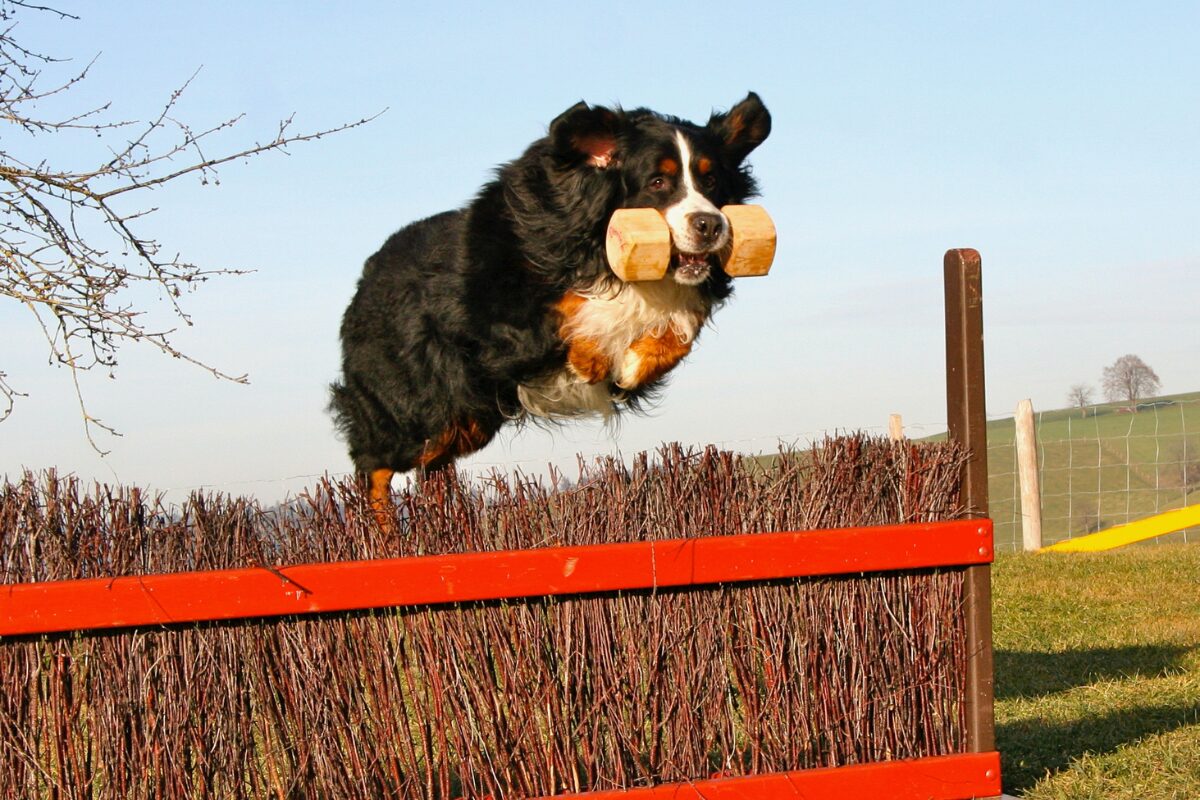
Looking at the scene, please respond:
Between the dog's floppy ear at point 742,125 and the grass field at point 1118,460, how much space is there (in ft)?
39.8

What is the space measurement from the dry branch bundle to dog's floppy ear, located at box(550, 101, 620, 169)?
8.81ft

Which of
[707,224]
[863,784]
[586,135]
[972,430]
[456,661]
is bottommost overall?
[863,784]

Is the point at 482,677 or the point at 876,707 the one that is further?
the point at 876,707

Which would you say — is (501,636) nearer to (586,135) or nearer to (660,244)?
(660,244)

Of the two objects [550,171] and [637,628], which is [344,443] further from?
[637,628]

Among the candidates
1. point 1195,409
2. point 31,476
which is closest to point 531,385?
point 31,476

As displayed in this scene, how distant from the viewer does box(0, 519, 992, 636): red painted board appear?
3348 millimetres

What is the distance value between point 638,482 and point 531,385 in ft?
8.70

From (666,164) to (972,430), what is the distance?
8.05 feet

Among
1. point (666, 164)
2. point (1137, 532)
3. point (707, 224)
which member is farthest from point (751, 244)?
point (1137, 532)

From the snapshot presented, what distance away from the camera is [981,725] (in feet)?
12.8

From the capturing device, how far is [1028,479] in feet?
42.6

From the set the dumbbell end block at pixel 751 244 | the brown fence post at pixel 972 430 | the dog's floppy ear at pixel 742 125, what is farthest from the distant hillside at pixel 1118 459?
the brown fence post at pixel 972 430

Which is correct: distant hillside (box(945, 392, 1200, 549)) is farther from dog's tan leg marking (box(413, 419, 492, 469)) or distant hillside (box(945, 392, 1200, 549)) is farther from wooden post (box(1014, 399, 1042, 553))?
dog's tan leg marking (box(413, 419, 492, 469))
